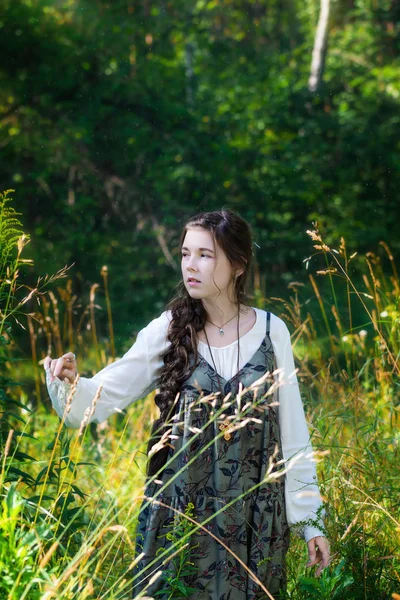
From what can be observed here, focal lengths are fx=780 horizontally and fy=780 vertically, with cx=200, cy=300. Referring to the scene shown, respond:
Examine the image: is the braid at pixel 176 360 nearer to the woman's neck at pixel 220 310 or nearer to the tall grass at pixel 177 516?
the woman's neck at pixel 220 310

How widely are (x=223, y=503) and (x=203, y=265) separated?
25.8 inches

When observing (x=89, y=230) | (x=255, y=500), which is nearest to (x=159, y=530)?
(x=255, y=500)

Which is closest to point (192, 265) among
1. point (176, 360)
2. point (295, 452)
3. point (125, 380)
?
point (176, 360)

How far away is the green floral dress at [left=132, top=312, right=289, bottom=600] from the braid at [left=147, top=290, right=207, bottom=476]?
3 cm

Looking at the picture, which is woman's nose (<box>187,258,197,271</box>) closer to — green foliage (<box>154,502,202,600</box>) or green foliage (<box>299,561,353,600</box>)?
green foliage (<box>154,502,202,600</box>)

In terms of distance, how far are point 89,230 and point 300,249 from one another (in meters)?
2.45

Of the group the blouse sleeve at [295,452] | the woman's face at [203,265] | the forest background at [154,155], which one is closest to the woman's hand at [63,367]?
the woman's face at [203,265]

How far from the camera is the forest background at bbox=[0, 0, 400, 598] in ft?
27.4

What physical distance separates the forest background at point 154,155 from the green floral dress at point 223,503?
16.2 ft

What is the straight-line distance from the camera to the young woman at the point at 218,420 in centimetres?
209

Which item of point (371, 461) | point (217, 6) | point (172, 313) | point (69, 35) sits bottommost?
point (371, 461)

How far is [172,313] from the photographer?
7.50 feet

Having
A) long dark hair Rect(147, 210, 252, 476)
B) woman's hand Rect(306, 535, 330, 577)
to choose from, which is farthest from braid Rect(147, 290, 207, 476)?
woman's hand Rect(306, 535, 330, 577)

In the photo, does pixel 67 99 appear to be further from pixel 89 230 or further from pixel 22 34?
pixel 89 230
